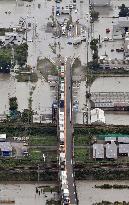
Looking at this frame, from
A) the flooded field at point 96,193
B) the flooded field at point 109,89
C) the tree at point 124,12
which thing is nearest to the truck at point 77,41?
the tree at point 124,12

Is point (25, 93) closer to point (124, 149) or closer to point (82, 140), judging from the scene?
point (82, 140)

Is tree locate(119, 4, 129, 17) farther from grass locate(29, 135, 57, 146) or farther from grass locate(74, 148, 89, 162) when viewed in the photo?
grass locate(74, 148, 89, 162)

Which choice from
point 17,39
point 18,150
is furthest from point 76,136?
point 17,39

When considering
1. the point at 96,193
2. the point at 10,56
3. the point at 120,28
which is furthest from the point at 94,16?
the point at 96,193


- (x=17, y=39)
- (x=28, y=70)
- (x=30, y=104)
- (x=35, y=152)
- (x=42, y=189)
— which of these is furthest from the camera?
(x=17, y=39)

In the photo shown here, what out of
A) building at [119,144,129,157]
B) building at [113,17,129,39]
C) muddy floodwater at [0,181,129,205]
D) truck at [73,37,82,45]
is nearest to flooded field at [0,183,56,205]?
muddy floodwater at [0,181,129,205]

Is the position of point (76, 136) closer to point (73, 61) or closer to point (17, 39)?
point (73, 61)
